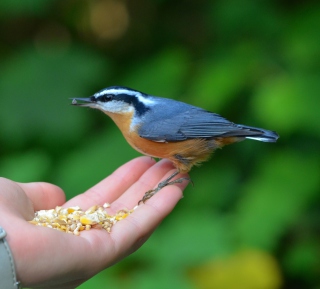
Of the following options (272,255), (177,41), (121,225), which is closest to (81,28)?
(177,41)

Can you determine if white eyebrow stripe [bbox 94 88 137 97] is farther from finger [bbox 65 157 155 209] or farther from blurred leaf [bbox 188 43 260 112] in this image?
blurred leaf [bbox 188 43 260 112]

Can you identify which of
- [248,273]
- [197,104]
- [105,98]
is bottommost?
[248,273]

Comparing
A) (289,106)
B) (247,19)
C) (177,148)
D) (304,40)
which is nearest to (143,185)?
(177,148)

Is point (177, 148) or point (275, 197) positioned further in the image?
point (275, 197)

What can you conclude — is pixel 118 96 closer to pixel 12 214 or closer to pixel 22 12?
pixel 12 214

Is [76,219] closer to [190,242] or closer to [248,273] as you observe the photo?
[190,242]

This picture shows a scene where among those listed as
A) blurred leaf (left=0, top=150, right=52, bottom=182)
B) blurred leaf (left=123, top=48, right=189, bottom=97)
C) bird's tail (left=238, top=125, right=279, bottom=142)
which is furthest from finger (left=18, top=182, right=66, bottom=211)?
blurred leaf (left=123, top=48, right=189, bottom=97)

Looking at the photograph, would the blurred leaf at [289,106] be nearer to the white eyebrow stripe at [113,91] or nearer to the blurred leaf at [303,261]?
the blurred leaf at [303,261]
